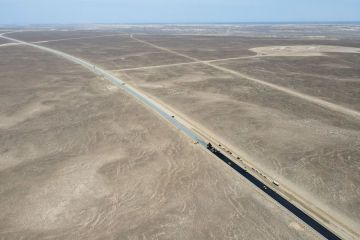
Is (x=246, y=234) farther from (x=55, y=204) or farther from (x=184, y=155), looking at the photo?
(x=55, y=204)

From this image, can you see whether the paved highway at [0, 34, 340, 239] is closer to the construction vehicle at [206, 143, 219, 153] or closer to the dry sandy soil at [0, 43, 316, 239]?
the construction vehicle at [206, 143, 219, 153]

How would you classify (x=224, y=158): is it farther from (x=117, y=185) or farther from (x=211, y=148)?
(x=117, y=185)

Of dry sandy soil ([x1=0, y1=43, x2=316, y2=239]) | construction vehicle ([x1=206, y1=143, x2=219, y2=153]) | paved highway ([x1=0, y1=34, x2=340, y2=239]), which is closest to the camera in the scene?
dry sandy soil ([x1=0, y1=43, x2=316, y2=239])

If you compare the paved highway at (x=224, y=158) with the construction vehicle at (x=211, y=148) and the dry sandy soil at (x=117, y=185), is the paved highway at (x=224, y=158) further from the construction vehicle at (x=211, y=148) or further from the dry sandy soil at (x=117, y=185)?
the dry sandy soil at (x=117, y=185)

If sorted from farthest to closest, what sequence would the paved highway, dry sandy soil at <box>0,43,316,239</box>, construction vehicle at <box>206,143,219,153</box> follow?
construction vehicle at <box>206,143,219,153</box>, the paved highway, dry sandy soil at <box>0,43,316,239</box>

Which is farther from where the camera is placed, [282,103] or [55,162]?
[282,103]

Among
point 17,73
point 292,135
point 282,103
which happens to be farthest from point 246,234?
point 17,73

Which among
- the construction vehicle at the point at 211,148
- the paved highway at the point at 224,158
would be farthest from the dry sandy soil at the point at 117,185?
the construction vehicle at the point at 211,148

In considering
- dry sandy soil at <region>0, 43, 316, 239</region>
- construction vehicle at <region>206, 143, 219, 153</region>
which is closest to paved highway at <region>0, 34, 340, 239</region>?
construction vehicle at <region>206, 143, 219, 153</region>

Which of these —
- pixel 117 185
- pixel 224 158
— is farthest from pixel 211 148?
pixel 117 185
